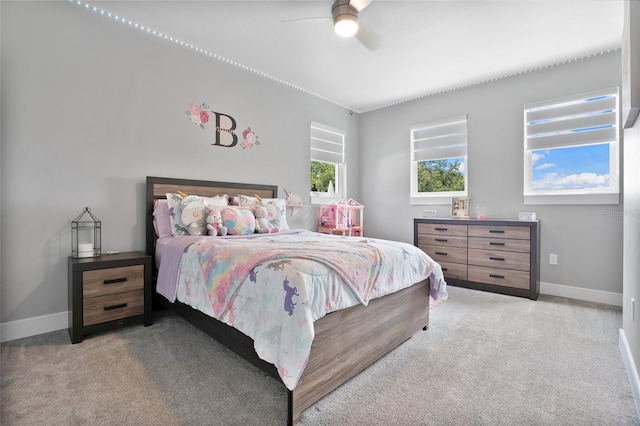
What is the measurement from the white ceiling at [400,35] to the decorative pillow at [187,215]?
1554 mm

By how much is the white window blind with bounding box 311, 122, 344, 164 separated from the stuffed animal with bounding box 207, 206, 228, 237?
2.14m

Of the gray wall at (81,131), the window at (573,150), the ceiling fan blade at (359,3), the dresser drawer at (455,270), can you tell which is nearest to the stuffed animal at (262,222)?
the gray wall at (81,131)

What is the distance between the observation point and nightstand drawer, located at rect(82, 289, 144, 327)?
7.28 feet

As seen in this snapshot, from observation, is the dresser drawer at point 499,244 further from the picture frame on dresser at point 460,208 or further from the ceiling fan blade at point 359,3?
the ceiling fan blade at point 359,3

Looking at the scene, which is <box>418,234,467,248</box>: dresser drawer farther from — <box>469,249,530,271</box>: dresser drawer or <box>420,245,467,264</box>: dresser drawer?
<box>469,249,530,271</box>: dresser drawer

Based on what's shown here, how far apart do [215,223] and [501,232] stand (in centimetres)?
298

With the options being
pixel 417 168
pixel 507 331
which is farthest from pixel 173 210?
pixel 417 168

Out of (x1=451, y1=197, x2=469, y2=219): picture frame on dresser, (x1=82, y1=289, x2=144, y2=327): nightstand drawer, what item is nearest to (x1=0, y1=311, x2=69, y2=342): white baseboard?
(x1=82, y1=289, x2=144, y2=327): nightstand drawer

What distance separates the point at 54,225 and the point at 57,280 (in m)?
0.44

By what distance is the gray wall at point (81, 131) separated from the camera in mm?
2252

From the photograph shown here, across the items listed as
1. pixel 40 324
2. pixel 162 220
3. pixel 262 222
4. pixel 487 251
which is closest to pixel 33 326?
pixel 40 324

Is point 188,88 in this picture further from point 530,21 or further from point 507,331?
point 507,331

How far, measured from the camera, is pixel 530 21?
2635 millimetres

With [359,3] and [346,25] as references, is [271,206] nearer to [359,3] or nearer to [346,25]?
[346,25]
